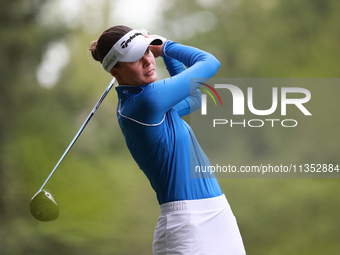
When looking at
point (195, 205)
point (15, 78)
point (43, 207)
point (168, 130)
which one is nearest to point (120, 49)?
point (168, 130)

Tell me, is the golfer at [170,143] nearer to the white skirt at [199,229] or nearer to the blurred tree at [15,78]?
the white skirt at [199,229]

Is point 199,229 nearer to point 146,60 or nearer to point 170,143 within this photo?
point 170,143

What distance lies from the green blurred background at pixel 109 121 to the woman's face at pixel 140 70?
377cm

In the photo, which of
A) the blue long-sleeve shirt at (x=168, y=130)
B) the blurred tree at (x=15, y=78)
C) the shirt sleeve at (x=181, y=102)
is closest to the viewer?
the blue long-sleeve shirt at (x=168, y=130)

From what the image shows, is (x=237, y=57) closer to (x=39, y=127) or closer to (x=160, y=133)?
(x=39, y=127)

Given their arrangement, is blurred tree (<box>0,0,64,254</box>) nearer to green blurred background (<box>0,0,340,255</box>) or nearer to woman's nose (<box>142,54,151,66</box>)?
green blurred background (<box>0,0,340,255</box>)

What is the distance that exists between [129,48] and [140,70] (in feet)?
0.22

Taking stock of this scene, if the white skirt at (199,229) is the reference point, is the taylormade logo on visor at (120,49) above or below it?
above

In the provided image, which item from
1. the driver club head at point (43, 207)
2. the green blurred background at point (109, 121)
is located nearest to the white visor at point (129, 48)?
the driver club head at point (43, 207)

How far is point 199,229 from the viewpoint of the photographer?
126 cm

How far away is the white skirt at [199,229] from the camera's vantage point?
1256mm

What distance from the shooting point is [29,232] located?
15.5 feet

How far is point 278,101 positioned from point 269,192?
1010 mm

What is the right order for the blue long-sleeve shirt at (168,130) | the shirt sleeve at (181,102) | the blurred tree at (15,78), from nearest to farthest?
the blue long-sleeve shirt at (168,130) → the shirt sleeve at (181,102) → the blurred tree at (15,78)
